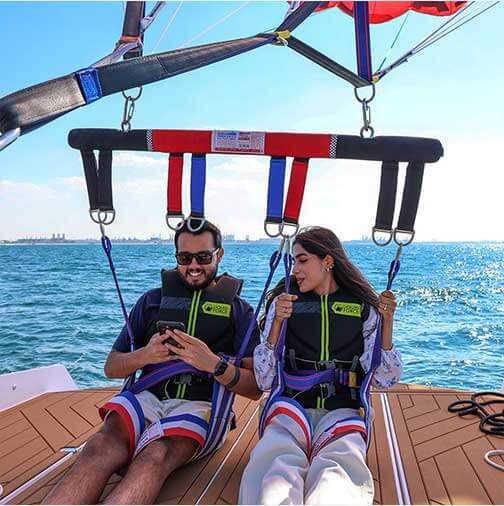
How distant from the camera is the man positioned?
6.32ft

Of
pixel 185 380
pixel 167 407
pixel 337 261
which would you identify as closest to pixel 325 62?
pixel 337 261

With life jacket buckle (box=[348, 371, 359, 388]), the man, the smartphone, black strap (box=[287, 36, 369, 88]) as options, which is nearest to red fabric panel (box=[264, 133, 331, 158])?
black strap (box=[287, 36, 369, 88])

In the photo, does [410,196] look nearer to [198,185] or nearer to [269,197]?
[269,197]

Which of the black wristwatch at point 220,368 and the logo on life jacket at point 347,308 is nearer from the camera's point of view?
the black wristwatch at point 220,368

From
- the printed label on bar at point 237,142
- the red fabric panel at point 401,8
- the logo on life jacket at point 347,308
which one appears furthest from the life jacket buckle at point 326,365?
the red fabric panel at point 401,8

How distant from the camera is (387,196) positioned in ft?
6.95

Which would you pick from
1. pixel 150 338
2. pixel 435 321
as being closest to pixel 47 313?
pixel 435 321

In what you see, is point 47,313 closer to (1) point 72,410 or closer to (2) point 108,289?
(2) point 108,289

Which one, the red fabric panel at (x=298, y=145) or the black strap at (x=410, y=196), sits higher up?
the red fabric panel at (x=298, y=145)

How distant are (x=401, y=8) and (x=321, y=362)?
6.28 meters

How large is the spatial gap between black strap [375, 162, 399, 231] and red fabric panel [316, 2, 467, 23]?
211 inches

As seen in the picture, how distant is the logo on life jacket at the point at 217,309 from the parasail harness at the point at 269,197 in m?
0.16

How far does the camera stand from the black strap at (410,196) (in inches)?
82.7

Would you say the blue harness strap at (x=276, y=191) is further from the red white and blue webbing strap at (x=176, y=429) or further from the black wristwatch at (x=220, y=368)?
the red white and blue webbing strap at (x=176, y=429)
